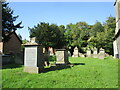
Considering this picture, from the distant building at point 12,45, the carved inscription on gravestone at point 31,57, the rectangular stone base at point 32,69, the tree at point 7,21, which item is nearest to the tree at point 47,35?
the distant building at point 12,45

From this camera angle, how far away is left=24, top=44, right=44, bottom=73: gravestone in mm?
8227

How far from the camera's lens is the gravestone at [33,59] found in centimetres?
823

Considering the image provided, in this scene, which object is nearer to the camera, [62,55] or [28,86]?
[28,86]

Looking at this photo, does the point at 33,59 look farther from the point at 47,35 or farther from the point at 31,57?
the point at 47,35

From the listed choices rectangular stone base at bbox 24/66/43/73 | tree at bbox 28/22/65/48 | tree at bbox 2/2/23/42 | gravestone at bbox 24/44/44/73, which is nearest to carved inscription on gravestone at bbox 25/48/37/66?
gravestone at bbox 24/44/44/73

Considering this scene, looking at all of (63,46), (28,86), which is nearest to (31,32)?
(63,46)

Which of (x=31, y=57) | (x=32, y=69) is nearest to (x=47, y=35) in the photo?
(x=31, y=57)

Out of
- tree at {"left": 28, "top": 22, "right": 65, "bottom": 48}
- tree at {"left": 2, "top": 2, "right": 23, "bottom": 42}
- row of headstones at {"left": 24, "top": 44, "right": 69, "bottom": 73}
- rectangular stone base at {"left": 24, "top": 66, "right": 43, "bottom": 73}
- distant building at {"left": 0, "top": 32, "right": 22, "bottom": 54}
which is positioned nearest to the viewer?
rectangular stone base at {"left": 24, "top": 66, "right": 43, "bottom": 73}

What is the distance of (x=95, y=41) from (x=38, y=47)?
35667mm

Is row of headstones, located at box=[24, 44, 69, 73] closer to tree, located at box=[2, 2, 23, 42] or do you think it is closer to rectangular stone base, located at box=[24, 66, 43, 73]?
rectangular stone base, located at box=[24, 66, 43, 73]

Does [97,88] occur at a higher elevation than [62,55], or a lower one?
lower

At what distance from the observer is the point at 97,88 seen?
5.15m

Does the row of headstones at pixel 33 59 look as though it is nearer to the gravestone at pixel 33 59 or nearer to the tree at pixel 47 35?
the gravestone at pixel 33 59

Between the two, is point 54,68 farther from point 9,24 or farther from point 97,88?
point 9,24
